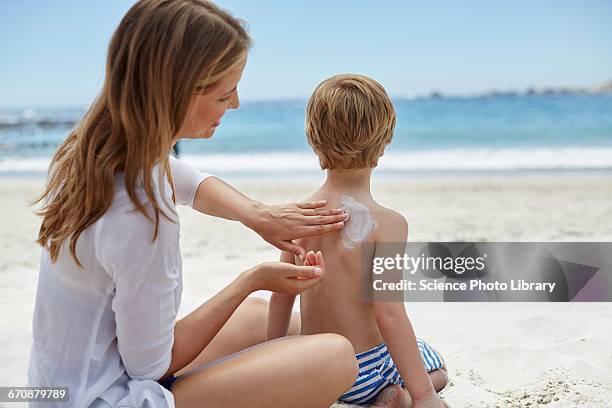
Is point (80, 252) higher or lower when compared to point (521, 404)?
higher

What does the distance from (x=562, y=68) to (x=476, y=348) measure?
101 feet

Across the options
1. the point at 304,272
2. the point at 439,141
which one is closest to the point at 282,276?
the point at 304,272

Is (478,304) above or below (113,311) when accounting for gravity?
below

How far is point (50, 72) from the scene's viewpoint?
3284 cm

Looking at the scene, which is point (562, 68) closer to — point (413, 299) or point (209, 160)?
point (209, 160)

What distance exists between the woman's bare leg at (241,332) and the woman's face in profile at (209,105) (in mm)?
949

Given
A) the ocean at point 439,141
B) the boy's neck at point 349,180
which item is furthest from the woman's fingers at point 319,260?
the ocean at point 439,141

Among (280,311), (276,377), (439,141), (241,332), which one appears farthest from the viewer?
(439,141)

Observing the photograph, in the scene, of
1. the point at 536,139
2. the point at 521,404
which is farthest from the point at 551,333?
the point at 536,139

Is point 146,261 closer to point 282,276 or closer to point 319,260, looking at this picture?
point 282,276

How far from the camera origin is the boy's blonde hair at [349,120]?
2379 mm

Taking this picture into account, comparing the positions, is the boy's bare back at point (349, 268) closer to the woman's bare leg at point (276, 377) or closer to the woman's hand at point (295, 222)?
the woman's hand at point (295, 222)

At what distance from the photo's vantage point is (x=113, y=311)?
1877 mm

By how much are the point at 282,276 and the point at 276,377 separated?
0.97 feet
